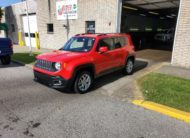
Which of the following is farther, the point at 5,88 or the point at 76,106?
the point at 5,88

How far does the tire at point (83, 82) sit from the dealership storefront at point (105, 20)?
17.8ft

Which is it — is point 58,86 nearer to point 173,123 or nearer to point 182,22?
point 173,123

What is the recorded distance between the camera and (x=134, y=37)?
16.9 m

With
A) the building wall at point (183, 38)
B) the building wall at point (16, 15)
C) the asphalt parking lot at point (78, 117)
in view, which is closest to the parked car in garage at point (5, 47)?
the asphalt parking lot at point (78, 117)

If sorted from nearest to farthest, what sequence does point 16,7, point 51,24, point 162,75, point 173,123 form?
point 173,123 → point 162,75 → point 51,24 → point 16,7

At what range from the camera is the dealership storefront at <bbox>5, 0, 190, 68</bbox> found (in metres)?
8.21

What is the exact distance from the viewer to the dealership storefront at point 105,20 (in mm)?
8211

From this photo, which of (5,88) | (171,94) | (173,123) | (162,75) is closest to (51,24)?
(5,88)

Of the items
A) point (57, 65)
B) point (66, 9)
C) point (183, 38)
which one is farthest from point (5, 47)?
point (183, 38)

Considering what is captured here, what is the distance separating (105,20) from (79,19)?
2.60m

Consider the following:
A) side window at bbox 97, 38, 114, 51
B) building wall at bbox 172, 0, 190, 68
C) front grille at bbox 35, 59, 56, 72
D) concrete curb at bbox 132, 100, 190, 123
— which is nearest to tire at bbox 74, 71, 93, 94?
front grille at bbox 35, 59, 56, 72

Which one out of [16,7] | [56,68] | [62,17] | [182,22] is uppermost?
[16,7]

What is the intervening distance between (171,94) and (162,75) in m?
2.01

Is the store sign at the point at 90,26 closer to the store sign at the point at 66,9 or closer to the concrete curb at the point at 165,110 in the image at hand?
the store sign at the point at 66,9
